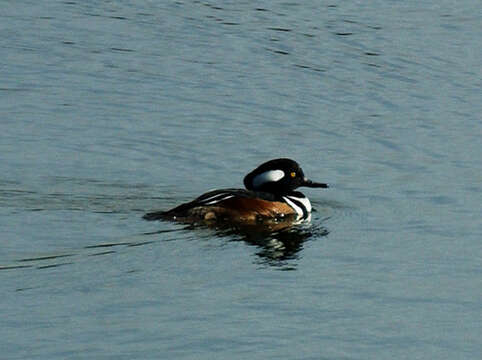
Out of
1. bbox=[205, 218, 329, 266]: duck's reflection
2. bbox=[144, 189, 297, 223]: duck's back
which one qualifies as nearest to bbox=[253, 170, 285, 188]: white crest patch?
bbox=[144, 189, 297, 223]: duck's back

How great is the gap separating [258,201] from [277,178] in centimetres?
68

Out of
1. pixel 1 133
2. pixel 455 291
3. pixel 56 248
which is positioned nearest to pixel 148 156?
pixel 1 133

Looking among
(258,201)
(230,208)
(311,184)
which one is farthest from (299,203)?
(230,208)

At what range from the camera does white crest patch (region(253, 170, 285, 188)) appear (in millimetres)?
18141

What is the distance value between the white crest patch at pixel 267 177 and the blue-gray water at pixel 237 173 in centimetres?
79

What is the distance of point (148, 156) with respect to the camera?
20.2 m

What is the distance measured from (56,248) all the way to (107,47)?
501 inches

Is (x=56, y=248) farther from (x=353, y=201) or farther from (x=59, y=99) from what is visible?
(x=59, y=99)

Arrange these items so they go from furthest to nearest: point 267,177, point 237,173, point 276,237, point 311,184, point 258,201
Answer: point 237,173
point 311,184
point 267,177
point 258,201
point 276,237

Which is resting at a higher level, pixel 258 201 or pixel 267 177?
pixel 267 177

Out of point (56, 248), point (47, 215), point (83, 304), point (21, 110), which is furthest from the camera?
point (21, 110)

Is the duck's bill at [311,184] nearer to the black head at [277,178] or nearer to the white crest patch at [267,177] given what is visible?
the black head at [277,178]

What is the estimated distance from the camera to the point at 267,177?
18172mm

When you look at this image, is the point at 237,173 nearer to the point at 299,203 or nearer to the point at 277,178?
the point at 277,178
